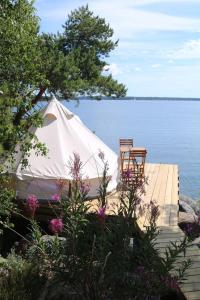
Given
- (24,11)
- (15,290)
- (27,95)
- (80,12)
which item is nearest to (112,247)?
(15,290)

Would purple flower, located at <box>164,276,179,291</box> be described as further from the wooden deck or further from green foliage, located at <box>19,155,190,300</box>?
the wooden deck

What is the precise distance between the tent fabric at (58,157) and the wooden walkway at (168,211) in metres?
0.88

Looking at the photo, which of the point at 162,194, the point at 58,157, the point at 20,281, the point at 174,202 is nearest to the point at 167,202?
the point at 174,202

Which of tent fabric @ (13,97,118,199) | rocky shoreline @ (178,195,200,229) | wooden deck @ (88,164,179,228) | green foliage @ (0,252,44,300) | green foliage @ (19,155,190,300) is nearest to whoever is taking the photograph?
green foliage @ (19,155,190,300)

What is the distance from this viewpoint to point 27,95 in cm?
754

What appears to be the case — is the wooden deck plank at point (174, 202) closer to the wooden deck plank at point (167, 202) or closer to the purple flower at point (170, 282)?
the wooden deck plank at point (167, 202)

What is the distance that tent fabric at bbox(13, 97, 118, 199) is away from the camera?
11.3 metres

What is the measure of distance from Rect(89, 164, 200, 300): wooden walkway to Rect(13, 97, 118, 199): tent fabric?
0.88 meters

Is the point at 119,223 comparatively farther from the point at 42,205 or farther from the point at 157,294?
the point at 42,205

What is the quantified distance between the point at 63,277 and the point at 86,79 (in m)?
9.92

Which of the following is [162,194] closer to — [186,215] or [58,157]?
[186,215]

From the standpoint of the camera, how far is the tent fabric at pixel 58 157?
11.3 metres

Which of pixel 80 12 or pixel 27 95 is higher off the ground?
pixel 80 12

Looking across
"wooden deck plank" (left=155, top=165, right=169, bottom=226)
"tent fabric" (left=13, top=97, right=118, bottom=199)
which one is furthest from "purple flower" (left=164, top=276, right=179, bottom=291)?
"tent fabric" (left=13, top=97, right=118, bottom=199)
